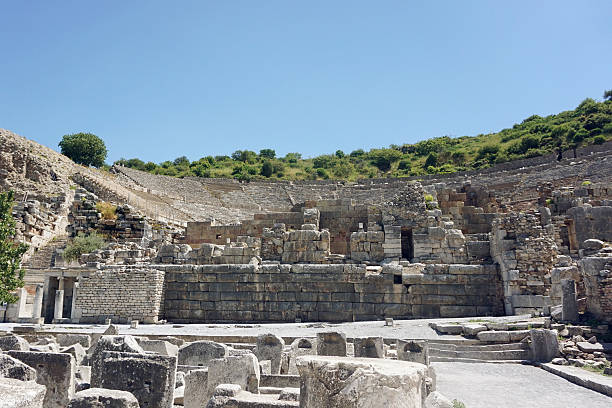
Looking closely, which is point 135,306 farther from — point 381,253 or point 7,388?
point 7,388

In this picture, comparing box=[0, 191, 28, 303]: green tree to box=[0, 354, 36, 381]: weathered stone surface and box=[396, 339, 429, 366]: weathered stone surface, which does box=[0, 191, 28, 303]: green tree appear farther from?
box=[396, 339, 429, 366]: weathered stone surface

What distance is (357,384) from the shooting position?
3.33 metres

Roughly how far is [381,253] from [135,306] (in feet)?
29.2

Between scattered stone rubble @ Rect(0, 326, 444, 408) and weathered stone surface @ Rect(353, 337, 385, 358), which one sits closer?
scattered stone rubble @ Rect(0, 326, 444, 408)

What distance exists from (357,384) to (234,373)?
9.92 feet

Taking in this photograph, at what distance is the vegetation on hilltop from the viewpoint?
202 feet

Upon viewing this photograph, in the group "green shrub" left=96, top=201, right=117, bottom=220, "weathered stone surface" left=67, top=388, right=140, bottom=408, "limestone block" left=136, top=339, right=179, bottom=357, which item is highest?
"green shrub" left=96, top=201, right=117, bottom=220

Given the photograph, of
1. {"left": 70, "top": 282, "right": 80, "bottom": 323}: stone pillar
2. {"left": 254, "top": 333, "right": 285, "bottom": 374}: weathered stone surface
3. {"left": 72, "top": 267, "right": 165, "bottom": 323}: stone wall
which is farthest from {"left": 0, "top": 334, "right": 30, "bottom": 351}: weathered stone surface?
{"left": 70, "top": 282, "right": 80, "bottom": 323}: stone pillar

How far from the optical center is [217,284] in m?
17.6

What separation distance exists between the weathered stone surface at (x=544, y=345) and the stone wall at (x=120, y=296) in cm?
1211

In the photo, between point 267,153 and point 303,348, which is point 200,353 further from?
point 267,153

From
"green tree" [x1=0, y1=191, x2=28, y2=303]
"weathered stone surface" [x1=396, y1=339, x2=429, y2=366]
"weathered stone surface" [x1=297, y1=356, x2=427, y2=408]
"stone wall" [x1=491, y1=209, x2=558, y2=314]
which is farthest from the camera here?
"green tree" [x1=0, y1=191, x2=28, y2=303]

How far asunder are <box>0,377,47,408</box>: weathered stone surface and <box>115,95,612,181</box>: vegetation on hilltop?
59.8 metres

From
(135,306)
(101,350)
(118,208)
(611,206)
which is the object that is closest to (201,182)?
(118,208)
